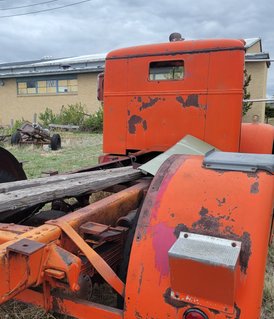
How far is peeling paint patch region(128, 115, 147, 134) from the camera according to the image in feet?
13.3

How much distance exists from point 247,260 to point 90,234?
33.7 inches

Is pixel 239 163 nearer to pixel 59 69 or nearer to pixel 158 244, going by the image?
pixel 158 244

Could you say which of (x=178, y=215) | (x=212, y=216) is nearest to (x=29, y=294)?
(x=178, y=215)

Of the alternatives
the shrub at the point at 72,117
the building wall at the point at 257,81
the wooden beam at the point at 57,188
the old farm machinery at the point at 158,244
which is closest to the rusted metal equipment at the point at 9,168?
the old farm machinery at the point at 158,244

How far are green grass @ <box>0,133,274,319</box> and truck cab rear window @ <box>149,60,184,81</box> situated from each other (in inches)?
68.0

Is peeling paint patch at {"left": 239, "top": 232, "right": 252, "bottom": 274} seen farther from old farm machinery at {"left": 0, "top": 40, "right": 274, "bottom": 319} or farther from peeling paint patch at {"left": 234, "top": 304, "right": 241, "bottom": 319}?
peeling paint patch at {"left": 234, "top": 304, "right": 241, "bottom": 319}

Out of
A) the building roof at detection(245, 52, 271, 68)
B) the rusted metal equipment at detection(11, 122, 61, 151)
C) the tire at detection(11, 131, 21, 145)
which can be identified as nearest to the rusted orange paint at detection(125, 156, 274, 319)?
the building roof at detection(245, 52, 271, 68)

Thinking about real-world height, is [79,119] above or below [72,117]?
below

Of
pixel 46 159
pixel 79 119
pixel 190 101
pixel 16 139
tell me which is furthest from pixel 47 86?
pixel 190 101

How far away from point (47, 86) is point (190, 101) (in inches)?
974

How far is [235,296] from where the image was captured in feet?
5.22

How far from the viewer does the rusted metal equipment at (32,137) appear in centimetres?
1345

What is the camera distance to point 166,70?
159 inches

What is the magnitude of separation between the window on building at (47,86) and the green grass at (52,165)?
917cm
